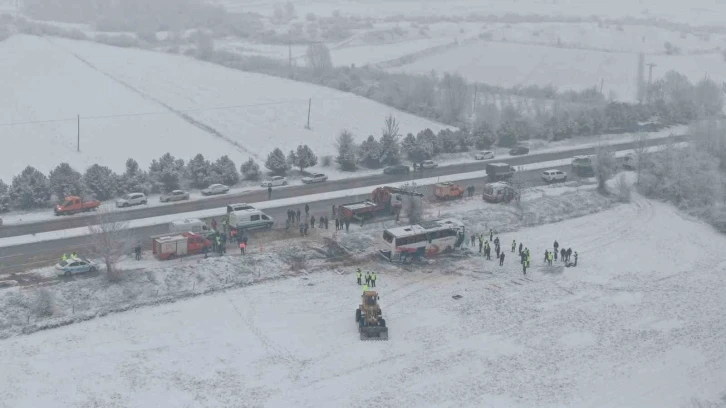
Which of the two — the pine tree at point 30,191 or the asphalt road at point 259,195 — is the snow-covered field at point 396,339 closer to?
the asphalt road at point 259,195

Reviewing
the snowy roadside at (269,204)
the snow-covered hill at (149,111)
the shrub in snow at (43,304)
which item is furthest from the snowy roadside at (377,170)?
the shrub in snow at (43,304)

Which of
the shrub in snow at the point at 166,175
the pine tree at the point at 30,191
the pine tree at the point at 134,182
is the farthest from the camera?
the shrub in snow at the point at 166,175

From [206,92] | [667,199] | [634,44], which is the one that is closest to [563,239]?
[667,199]

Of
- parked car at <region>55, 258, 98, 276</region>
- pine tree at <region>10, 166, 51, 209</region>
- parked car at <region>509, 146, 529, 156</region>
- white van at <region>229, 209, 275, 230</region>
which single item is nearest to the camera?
parked car at <region>55, 258, 98, 276</region>

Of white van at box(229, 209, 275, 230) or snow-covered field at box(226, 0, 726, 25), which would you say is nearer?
white van at box(229, 209, 275, 230)

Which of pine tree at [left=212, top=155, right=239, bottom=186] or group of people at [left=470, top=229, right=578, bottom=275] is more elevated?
pine tree at [left=212, top=155, right=239, bottom=186]

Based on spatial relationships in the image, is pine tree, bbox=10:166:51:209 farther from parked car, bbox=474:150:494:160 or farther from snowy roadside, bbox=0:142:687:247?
parked car, bbox=474:150:494:160

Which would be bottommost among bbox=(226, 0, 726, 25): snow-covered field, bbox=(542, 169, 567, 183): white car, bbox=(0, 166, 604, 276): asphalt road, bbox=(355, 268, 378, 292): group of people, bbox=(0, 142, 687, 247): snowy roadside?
bbox=(355, 268, 378, 292): group of people

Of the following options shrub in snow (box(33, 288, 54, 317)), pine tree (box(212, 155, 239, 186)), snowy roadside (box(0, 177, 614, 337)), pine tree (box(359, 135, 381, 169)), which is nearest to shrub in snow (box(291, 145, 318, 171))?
pine tree (box(359, 135, 381, 169))
